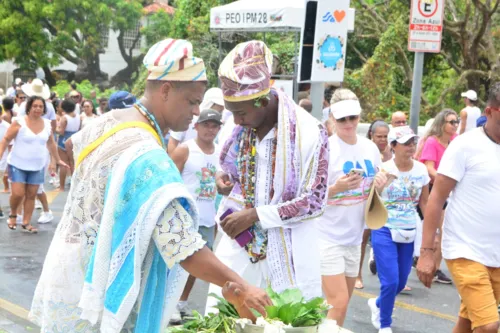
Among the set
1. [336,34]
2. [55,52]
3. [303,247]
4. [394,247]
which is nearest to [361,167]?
[394,247]

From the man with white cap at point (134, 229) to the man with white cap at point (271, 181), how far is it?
1.03 metres

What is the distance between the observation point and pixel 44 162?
40.5ft

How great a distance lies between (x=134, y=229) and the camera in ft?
10.8

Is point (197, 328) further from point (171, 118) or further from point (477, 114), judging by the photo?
point (477, 114)

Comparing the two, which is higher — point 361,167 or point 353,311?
point 361,167

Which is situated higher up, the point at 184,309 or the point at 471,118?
the point at 471,118

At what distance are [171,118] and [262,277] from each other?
1563mm

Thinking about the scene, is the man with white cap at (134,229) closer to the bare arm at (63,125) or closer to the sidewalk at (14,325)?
the sidewalk at (14,325)

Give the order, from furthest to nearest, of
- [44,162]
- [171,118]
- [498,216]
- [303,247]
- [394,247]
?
[44,162]
[394,247]
[498,216]
[303,247]
[171,118]

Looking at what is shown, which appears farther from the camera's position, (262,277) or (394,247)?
(394,247)

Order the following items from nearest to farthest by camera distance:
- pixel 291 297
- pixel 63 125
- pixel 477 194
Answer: pixel 291 297, pixel 477 194, pixel 63 125

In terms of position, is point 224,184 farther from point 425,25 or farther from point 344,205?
point 425,25

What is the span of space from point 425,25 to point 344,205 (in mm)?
5021

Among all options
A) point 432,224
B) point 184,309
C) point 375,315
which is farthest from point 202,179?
point 432,224
